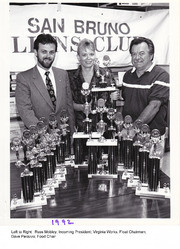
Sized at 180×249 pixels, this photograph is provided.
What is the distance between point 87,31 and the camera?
4.77ft

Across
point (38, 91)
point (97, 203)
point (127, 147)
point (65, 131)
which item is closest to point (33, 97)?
point (38, 91)

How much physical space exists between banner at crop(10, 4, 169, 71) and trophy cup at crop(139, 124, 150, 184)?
1.44ft

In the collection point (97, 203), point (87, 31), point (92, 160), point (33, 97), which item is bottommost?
point (97, 203)

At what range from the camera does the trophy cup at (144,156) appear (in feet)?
3.69

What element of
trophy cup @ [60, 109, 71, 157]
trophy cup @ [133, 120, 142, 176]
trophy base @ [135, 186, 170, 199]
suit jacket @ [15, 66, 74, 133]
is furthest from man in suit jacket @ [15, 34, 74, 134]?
trophy base @ [135, 186, 170, 199]

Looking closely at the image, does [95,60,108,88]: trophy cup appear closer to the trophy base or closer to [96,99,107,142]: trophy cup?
[96,99,107,142]: trophy cup

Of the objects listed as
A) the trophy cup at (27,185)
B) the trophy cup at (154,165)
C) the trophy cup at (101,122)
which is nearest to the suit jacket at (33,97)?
the trophy cup at (101,122)

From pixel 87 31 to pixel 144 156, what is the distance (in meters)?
0.64

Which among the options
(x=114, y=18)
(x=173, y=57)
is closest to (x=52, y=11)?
(x=114, y=18)

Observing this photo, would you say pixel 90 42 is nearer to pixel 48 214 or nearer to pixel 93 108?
pixel 93 108

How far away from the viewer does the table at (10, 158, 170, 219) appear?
1006mm

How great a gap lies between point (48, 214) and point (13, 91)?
593mm

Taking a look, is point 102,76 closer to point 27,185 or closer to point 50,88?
point 50,88

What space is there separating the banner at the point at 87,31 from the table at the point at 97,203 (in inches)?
22.5
